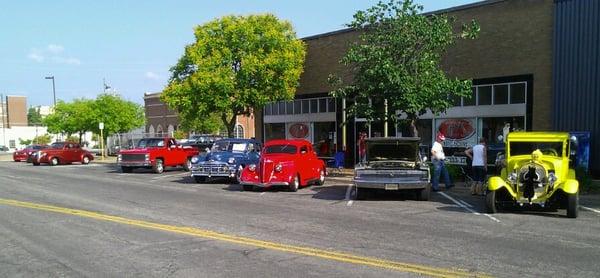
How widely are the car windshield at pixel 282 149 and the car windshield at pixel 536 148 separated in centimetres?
757

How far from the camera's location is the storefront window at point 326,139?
2777 cm

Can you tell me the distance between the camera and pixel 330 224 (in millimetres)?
Result: 10617

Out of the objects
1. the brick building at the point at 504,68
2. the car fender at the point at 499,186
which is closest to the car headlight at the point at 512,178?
the car fender at the point at 499,186

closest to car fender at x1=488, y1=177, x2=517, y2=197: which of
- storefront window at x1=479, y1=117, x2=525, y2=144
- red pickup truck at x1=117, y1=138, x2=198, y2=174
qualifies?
storefront window at x1=479, y1=117, x2=525, y2=144

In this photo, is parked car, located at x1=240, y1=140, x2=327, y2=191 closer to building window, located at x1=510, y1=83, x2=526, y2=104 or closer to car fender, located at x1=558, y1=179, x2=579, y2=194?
building window, located at x1=510, y1=83, x2=526, y2=104

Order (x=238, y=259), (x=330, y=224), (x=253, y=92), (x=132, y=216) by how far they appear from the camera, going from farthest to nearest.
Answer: (x=253, y=92)
(x=132, y=216)
(x=330, y=224)
(x=238, y=259)

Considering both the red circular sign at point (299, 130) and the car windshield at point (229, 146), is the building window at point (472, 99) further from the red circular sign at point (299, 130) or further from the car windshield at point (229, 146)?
the red circular sign at point (299, 130)

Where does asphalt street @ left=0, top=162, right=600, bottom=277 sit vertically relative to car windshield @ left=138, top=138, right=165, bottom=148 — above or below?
below

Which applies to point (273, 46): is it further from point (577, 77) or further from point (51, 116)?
point (51, 116)

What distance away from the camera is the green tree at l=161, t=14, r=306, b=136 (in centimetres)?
2483

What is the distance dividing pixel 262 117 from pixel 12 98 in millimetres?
117053

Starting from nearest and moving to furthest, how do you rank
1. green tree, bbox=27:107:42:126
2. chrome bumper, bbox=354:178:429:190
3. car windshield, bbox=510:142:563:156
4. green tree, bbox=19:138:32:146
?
1. car windshield, bbox=510:142:563:156
2. chrome bumper, bbox=354:178:429:190
3. green tree, bbox=19:138:32:146
4. green tree, bbox=27:107:42:126

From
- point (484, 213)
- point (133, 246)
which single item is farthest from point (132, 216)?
point (484, 213)

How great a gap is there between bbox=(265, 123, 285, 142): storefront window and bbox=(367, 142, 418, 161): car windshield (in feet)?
51.5
